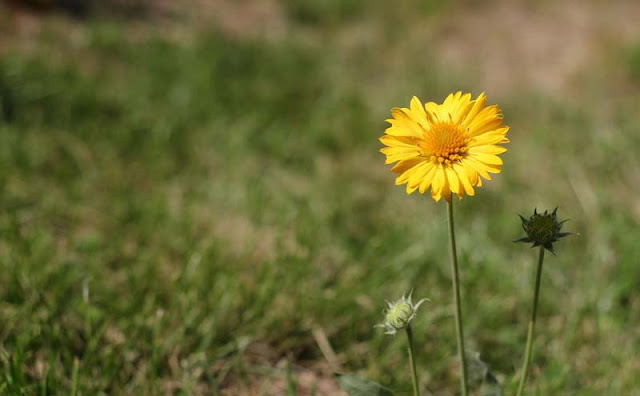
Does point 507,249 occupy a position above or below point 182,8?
below

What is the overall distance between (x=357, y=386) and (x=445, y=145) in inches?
21.2

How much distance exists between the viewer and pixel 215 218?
2.52m

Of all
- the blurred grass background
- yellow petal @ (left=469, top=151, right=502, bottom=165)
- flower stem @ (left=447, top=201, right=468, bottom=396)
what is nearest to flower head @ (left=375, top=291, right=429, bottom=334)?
flower stem @ (left=447, top=201, right=468, bottom=396)

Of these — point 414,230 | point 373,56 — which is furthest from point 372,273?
point 373,56

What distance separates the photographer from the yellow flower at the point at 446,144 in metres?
1.30

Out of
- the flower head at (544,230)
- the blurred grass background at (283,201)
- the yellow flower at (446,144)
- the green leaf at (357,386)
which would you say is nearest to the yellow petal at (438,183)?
the yellow flower at (446,144)

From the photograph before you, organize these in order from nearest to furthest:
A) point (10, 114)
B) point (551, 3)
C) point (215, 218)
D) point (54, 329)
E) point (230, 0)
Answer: point (54, 329) → point (215, 218) → point (10, 114) → point (230, 0) → point (551, 3)

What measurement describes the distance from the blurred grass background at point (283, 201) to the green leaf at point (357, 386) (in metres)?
0.31

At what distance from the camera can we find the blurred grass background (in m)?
1.91

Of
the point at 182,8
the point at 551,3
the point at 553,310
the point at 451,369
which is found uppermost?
the point at 551,3

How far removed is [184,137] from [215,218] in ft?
1.91

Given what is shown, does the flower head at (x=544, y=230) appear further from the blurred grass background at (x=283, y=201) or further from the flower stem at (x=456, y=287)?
the blurred grass background at (x=283, y=201)

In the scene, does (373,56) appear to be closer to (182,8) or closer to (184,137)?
(182,8)

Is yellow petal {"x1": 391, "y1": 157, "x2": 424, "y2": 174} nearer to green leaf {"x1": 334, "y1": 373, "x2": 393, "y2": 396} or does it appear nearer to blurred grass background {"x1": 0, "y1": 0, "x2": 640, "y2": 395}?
green leaf {"x1": 334, "y1": 373, "x2": 393, "y2": 396}
